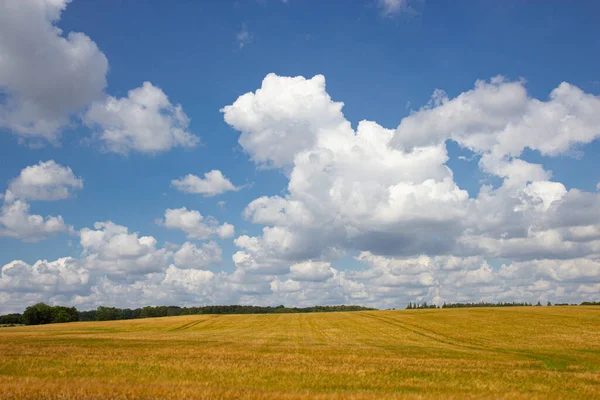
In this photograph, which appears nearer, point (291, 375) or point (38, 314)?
point (291, 375)

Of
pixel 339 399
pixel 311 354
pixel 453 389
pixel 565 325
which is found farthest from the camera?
pixel 565 325

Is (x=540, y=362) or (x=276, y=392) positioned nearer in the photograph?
(x=276, y=392)

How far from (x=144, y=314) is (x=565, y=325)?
582 ft

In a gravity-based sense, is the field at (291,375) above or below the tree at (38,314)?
above

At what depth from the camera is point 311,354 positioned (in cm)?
3058

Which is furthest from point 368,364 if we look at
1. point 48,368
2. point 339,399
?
point 48,368

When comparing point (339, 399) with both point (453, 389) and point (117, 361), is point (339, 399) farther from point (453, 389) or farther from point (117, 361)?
point (117, 361)

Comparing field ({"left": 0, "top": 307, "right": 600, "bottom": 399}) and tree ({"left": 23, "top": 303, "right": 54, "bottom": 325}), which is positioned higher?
field ({"left": 0, "top": 307, "right": 600, "bottom": 399})

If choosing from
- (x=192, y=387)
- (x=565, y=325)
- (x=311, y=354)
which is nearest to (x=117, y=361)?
(x=192, y=387)

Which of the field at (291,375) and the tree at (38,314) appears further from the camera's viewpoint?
the tree at (38,314)

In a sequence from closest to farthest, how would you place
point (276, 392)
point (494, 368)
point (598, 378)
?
point (276, 392), point (598, 378), point (494, 368)

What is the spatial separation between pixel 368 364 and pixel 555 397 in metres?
10.4

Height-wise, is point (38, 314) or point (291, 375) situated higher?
point (291, 375)

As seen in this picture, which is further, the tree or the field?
the tree
